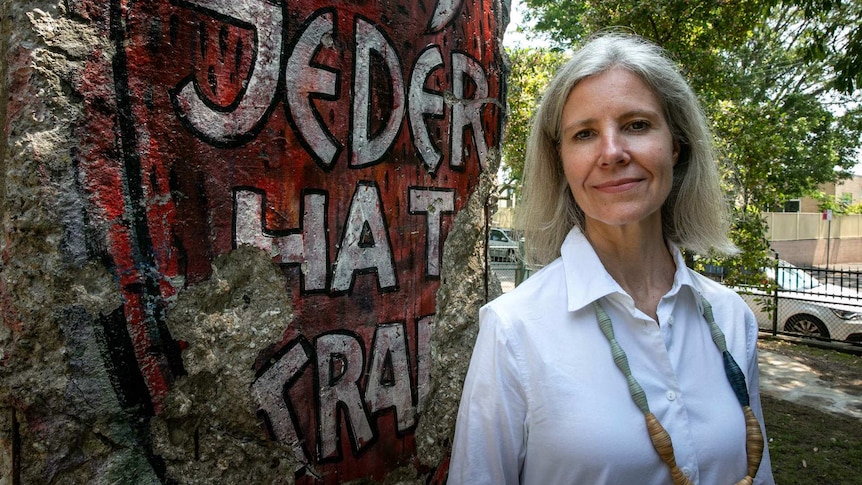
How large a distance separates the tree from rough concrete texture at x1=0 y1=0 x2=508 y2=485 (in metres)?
5.46

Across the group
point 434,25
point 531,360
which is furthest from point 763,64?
point 531,360

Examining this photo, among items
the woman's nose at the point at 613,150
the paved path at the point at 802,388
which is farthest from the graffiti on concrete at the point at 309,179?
the paved path at the point at 802,388

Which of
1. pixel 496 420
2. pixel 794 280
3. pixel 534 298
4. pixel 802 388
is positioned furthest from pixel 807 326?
pixel 496 420

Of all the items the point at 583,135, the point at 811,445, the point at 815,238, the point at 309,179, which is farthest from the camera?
the point at 815,238

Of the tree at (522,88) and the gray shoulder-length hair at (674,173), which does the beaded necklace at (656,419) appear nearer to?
the gray shoulder-length hair at (674,173)

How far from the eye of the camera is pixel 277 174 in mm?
1823

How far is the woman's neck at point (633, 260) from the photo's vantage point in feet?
5.17

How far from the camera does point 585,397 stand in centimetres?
131

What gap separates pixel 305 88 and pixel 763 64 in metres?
16.8

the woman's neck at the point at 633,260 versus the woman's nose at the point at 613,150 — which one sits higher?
the woman's nose at the point at 613,150

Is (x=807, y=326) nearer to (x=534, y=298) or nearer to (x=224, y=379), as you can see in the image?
(x=534, y=298)

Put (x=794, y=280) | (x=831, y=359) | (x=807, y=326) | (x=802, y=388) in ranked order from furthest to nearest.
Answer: (x=794, y=280), (x=807, y=326), (x=831, y=359), (x=802, y=388)

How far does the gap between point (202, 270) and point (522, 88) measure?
6.92 metres

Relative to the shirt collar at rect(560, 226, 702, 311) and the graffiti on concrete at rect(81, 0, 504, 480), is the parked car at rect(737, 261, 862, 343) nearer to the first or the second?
the graffiti on concrete at rect(81, 0, 504, 480)
